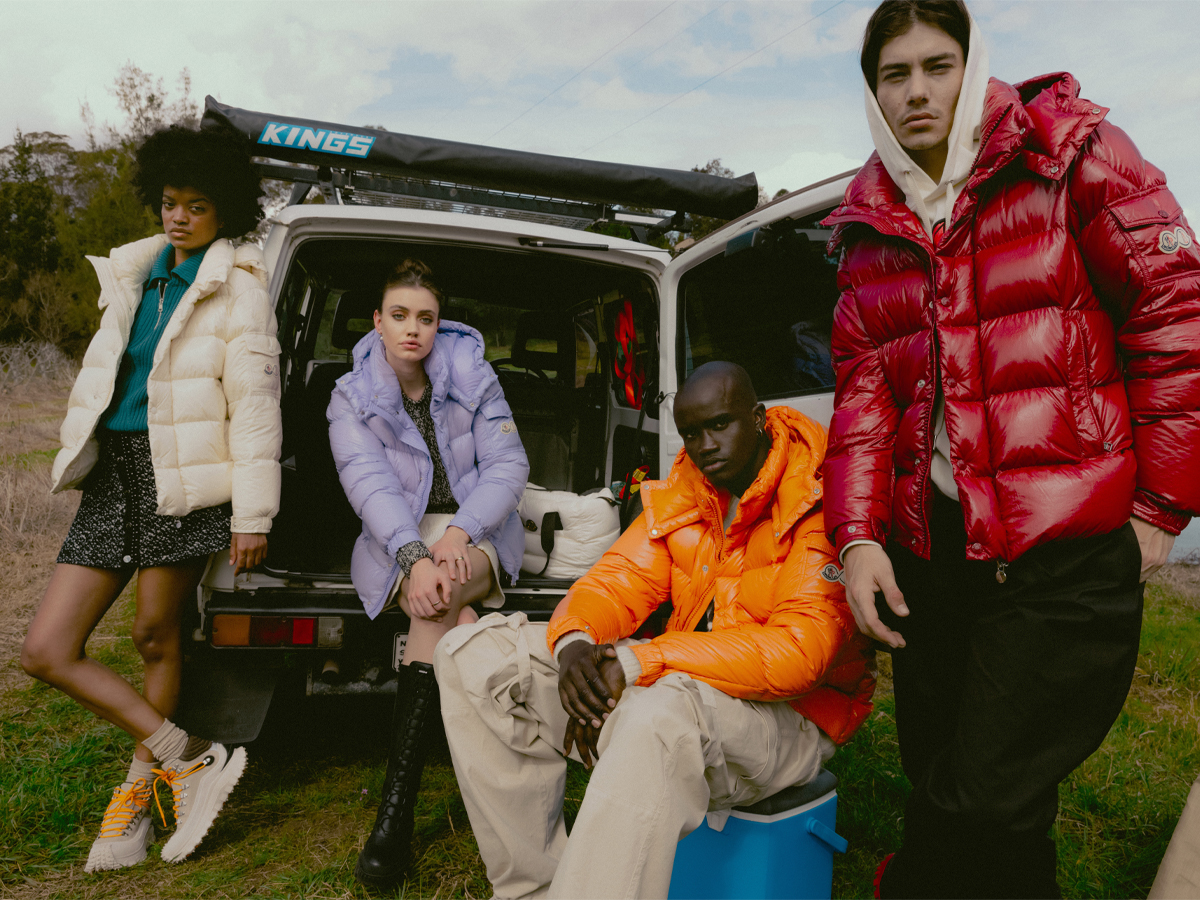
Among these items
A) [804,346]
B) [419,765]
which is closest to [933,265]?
[804,346]

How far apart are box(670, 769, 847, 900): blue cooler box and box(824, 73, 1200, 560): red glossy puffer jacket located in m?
0.73

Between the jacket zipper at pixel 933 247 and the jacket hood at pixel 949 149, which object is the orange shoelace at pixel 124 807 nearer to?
the jacket zipper at pixel 933 247

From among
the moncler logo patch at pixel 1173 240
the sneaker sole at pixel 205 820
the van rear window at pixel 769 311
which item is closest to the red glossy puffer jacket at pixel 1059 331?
the moncler logo patch at pixel 1173 240

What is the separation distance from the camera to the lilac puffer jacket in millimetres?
2324

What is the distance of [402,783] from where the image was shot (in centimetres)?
204

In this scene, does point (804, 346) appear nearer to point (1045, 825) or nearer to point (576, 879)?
point (1045, 825)

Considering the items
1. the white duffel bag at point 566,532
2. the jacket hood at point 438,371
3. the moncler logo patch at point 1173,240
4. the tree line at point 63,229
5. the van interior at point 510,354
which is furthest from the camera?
the tree line at point 63,229

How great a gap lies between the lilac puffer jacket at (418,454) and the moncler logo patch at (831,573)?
1.11m

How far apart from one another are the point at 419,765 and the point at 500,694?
1.56ft

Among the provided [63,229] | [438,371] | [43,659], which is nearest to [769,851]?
[438,371]

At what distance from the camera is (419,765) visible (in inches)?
81.5

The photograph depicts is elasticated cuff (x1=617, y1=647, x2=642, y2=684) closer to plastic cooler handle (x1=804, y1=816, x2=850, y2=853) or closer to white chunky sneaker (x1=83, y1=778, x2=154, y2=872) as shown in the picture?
plastic cooler handle (x1=804, y1=816, x2=850, y2=853)

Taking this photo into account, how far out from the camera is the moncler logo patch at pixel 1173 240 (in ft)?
3.93

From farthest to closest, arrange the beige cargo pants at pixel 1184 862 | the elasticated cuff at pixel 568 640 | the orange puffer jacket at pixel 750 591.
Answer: the elasticated cuff at pixel 568 640 < the orange puffer jacket at pixel 750 591 < the beige cargo pants at pixel 1184 862
